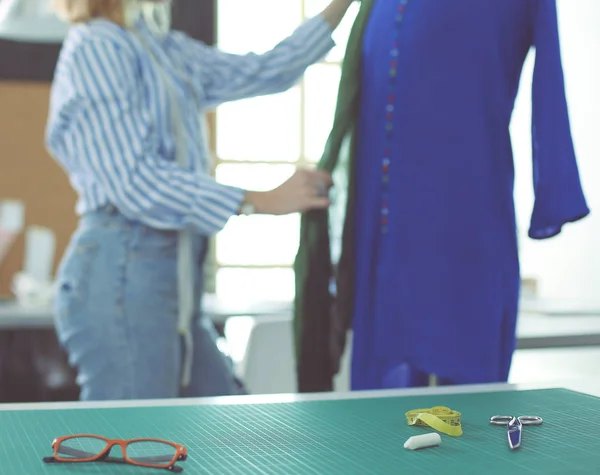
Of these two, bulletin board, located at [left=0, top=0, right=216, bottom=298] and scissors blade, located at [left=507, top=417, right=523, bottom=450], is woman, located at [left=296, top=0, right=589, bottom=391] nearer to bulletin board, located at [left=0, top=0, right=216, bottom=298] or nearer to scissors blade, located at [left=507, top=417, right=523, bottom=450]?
scissors blade, located at [left=507, top=417, right=523, bottom=450]

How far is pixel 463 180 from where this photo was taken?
4.83 ft

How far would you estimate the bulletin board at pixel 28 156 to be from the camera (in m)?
6.29

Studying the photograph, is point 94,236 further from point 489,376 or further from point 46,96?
point 46,96

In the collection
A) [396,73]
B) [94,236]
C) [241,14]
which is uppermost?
[241,14]

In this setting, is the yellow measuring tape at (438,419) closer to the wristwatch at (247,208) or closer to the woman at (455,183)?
the woman at (455,183)

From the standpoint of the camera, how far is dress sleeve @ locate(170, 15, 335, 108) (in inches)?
74.1

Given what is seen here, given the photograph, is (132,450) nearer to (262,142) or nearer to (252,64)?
(252,64)

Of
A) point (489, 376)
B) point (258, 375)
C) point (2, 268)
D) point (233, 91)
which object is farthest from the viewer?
point (2, 268)

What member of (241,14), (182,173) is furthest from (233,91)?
(241,14)

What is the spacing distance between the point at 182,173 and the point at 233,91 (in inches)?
15.2

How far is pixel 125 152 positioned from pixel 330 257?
418 millimetres

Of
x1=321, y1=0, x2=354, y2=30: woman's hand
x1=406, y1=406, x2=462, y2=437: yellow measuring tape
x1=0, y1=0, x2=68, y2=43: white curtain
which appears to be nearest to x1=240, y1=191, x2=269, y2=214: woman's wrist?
x1=321, y1=0, x2=354, y2=30: woman's hand

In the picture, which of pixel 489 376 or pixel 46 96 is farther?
pixel 46 96

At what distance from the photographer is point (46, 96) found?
6414mm
